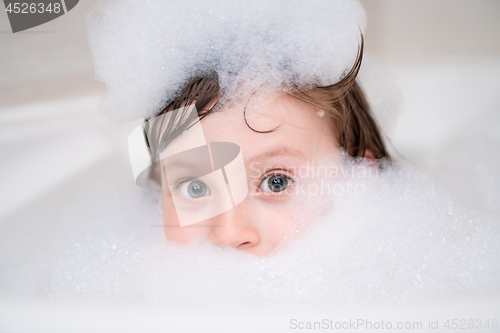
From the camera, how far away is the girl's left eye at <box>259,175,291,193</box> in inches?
28.2

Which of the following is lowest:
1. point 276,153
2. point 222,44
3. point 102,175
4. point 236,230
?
point 102,175

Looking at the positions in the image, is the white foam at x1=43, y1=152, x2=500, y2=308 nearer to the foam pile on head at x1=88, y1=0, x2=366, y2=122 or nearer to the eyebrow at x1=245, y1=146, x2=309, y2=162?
the eyebrow at x1=245, y1=146, x2=309, y2=162

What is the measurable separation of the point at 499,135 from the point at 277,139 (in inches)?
30.4

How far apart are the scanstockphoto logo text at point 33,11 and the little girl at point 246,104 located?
5.1 inches

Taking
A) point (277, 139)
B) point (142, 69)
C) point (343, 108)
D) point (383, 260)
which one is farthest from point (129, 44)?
point (383, 260)

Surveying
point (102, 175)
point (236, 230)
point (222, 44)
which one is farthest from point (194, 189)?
point (102, 175)

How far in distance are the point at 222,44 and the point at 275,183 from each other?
11.3 inches

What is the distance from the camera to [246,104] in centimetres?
66

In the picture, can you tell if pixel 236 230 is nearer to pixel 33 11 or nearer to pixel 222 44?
pixel 222 44

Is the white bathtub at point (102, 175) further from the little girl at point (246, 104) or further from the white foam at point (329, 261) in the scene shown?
the little girl at point (246, 104)

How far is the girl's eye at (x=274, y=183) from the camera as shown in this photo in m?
0.72

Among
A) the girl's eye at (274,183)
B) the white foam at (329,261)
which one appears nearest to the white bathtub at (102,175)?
the white foam at (329,261)

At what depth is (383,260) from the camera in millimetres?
639

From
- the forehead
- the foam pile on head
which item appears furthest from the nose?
the foam pile on head
